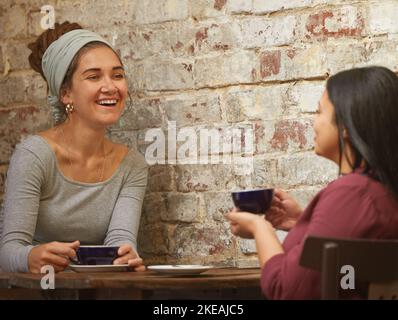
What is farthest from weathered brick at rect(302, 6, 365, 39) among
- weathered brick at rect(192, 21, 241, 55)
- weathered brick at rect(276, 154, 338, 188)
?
weathered brick at rect(276, 154, 338, 188)

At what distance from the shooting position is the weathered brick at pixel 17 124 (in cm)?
395

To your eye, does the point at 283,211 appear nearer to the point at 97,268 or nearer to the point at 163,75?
the point at 97,268

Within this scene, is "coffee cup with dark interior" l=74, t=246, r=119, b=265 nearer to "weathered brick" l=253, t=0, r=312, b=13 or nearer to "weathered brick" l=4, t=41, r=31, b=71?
"weathered brick" l=253, t=0, r=312, b=13

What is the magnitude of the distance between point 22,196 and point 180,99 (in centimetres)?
76

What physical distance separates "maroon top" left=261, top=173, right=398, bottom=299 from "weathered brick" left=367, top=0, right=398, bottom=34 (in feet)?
3.52

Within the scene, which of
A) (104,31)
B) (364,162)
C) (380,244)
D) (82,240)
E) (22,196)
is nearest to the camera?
(380,244)

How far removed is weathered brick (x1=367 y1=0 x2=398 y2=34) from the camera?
3.16 m

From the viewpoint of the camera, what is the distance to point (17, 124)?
3986 mm

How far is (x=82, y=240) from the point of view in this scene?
11.5ft

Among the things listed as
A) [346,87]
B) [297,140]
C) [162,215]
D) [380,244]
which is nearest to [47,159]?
[162,215]

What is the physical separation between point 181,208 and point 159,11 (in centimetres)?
80

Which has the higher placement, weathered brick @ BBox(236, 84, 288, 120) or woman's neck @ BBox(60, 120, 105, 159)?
weathered brick @ BBox(236, 84, 288, 120)

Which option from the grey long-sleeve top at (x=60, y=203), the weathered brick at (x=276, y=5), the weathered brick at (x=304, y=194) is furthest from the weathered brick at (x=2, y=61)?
the weathered brick at (x=304, y=194)
